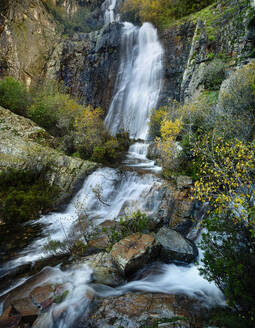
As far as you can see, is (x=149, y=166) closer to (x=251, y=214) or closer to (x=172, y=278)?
(x=172, y=278)

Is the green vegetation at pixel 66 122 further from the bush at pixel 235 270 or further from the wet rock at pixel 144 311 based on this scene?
the bush at pixel 235 270

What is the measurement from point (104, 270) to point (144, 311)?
67.4 inches

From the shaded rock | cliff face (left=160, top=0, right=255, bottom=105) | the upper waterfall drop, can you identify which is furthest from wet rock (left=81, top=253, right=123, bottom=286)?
the upper waterfall drop

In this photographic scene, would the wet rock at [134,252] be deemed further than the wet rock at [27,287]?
Yes

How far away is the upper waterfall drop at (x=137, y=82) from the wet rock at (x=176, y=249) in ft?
56.2

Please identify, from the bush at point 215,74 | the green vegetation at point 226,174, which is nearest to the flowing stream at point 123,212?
the green vegetation at point 226,174

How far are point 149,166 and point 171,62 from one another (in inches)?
782

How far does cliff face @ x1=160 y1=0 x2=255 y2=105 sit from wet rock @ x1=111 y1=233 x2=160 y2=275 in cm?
1574

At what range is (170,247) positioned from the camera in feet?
19.0

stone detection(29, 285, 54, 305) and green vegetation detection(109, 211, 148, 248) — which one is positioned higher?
green vegetation detection(109, 211, 148, 248)

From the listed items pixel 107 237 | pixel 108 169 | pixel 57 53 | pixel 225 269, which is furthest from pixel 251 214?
pixel 57 53

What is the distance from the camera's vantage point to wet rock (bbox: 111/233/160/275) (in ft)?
16.4

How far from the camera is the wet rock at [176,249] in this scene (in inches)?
225

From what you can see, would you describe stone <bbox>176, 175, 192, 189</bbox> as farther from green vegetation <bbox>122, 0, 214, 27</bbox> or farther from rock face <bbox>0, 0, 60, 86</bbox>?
green vegetation <bbox>122, 0, 214, 27</bbox>
